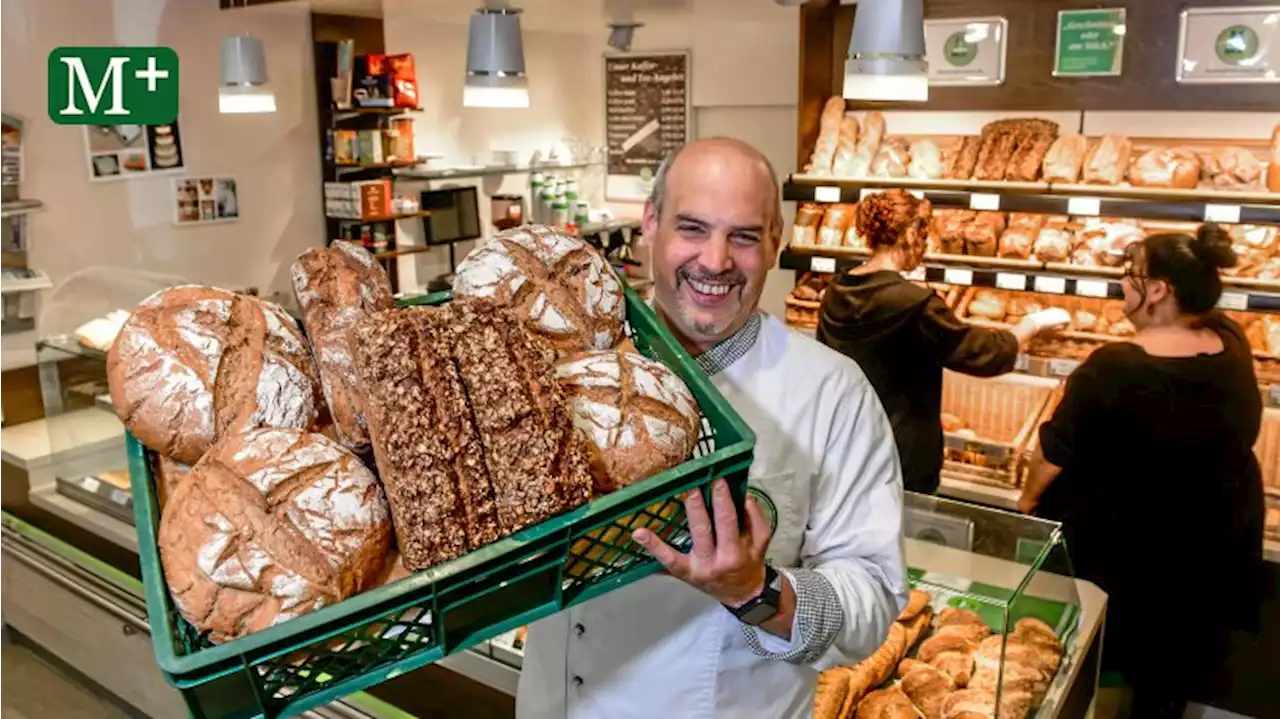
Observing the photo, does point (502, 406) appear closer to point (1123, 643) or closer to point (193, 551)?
point (193, 551)

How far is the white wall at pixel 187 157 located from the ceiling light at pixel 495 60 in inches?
73.9

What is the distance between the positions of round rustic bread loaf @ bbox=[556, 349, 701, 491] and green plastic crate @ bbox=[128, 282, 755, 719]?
0.05m

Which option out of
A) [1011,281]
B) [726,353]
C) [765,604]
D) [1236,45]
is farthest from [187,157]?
[765,604]

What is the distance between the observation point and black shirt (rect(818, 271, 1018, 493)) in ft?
9.77

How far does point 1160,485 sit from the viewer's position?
2771 millimetres

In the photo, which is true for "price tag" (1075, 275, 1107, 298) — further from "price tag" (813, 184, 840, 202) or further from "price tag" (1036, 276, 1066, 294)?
"price tag" (813, 184, 840, 202)

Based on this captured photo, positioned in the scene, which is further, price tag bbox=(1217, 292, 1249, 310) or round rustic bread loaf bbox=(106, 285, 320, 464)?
price tag bbox=(1217, 292, 1249, 310)

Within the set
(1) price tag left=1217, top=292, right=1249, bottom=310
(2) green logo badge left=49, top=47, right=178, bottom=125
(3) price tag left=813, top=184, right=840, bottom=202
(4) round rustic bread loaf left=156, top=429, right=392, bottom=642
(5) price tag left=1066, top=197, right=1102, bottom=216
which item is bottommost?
(1) price tag left=1217, top=292, right=1249, bottom=310

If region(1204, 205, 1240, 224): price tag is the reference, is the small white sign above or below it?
below

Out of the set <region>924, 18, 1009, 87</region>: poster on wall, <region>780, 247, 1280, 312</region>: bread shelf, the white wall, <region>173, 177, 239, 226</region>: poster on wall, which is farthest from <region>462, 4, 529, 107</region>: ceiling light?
<region>173, 177, 239, 226</region>: poster on wall

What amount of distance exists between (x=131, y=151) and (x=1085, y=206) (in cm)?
446

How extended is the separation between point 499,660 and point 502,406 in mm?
1379

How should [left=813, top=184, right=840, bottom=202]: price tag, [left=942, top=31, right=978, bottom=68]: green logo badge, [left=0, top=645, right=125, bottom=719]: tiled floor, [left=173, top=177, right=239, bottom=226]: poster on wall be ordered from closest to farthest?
1. [left=0, top=645, right=125, bottom=719]: tiled floor
2. [left=813, top=184, right=840, bottom=202]: price tag
3. [left=942, top=31, right=978, bottom=68]: green logo badge
4. [left=173, top=177, right=239, bottom=226]: poster on wall

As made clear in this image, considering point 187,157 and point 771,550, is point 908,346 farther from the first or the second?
point 187,157
